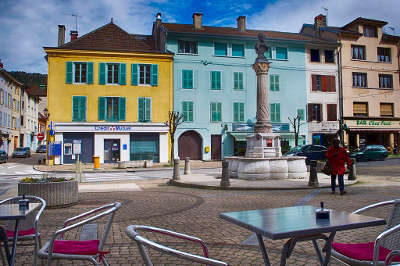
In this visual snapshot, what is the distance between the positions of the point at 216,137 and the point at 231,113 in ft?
8.45

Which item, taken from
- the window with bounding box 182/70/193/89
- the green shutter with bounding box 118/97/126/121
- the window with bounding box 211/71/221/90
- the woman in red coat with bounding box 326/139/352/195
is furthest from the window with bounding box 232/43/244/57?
the woman in red coat with bounding box 326/139/352/195

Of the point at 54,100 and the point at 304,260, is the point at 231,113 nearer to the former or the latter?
the point at 54,100

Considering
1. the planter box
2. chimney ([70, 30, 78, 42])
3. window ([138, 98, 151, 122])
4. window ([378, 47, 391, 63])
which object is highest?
chimney ([70, 30, 78, 42])

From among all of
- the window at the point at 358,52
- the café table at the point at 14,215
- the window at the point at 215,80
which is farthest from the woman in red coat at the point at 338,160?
the window at the point at 358,52

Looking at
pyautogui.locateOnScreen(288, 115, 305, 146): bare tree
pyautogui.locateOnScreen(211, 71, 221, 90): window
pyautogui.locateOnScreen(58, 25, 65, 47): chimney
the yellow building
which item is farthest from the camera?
pyautogui.locateOnScreen(211, 71, 221, 90): window

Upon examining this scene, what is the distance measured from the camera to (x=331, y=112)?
3344 cm

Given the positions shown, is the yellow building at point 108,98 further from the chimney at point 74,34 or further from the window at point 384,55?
the window at point 384,55

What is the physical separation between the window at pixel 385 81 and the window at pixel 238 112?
15609 millimetres

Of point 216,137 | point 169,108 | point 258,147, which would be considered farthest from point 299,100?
point 258,147

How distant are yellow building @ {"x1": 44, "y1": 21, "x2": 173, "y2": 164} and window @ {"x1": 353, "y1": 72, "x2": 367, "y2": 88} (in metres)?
18.6

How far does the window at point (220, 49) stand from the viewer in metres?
31.2

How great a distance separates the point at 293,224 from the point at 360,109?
117ft

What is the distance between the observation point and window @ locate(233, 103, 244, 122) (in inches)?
1228

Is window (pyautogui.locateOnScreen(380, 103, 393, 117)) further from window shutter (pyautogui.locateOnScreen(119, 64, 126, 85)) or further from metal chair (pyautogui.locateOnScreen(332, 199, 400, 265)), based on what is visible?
metal chair (pyautogui.locateOnScreen(332, 199, 400, 265))
